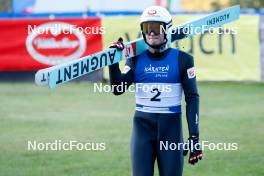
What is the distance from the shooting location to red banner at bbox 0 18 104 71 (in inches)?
794

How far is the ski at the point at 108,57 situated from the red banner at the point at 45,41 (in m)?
13.3

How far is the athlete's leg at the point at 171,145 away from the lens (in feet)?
21.8

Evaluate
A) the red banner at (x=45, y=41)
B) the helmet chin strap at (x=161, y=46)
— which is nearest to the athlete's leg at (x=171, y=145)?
the helmet chin strap at (x=161, y=46)

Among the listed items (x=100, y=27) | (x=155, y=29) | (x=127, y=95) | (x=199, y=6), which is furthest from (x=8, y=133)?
(x=199, y=6)

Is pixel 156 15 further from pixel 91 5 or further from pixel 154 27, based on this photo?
pixel 91 5

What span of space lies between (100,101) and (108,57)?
10.5 meters

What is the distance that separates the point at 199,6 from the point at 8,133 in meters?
28.3

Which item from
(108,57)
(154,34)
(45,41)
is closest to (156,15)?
(154,34)

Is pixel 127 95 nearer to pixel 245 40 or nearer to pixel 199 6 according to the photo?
pixel 245 40

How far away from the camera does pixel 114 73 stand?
259 inches

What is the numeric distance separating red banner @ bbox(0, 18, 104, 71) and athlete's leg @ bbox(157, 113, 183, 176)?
13629mm

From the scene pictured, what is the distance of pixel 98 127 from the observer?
1342 centimetres

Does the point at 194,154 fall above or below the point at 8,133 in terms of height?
above

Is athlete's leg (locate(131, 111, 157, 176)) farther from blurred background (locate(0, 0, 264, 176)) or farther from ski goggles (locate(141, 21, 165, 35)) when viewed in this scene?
blurred background (locate(0, 0, 264, 176))
